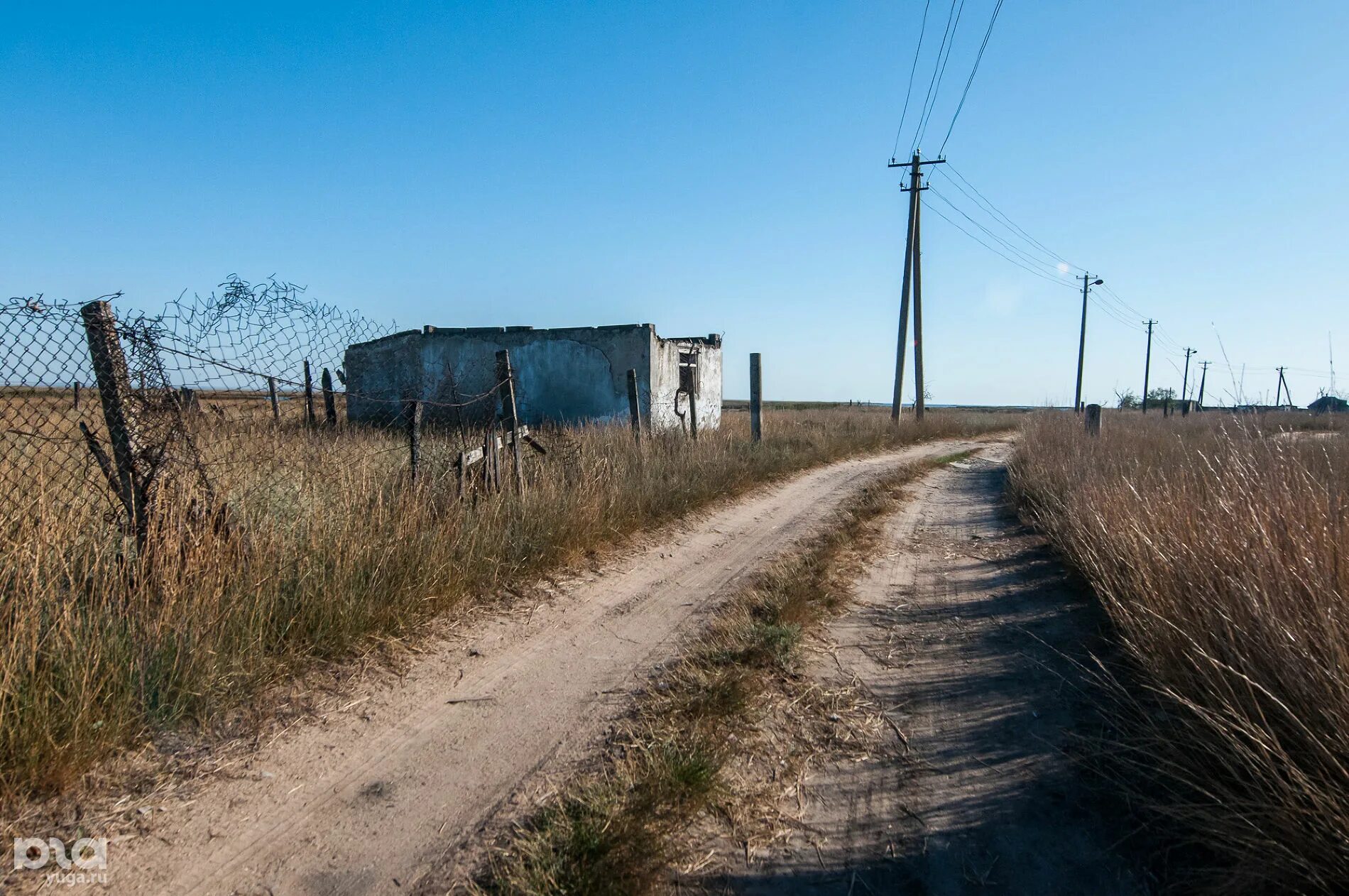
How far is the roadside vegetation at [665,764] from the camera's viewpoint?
2.65m

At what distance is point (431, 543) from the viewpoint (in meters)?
5.46

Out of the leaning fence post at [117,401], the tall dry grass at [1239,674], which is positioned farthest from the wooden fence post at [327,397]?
the tall dry grass at [1239,674]

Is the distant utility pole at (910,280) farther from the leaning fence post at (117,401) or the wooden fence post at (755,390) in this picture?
the leaning fence post at (117,401)

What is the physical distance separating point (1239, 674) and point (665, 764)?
2364 mm

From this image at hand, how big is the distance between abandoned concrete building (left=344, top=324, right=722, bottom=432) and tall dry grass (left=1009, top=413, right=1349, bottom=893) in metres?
13.5

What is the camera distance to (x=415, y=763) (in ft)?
11.2

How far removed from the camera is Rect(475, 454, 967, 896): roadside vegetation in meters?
2.65

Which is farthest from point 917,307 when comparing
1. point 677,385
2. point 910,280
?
point 677,385

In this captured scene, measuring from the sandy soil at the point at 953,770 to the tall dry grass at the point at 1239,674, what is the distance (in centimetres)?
32

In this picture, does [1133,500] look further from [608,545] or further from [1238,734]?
[608,545]

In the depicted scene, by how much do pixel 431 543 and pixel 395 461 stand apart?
205 centimetres

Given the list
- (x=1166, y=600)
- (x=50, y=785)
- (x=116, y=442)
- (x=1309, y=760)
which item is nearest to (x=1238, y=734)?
(x=1309, y=760)

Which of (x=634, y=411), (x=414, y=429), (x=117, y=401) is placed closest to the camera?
(x=117, y=401)

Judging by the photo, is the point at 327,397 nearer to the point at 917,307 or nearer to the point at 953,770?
the point at 953,770
